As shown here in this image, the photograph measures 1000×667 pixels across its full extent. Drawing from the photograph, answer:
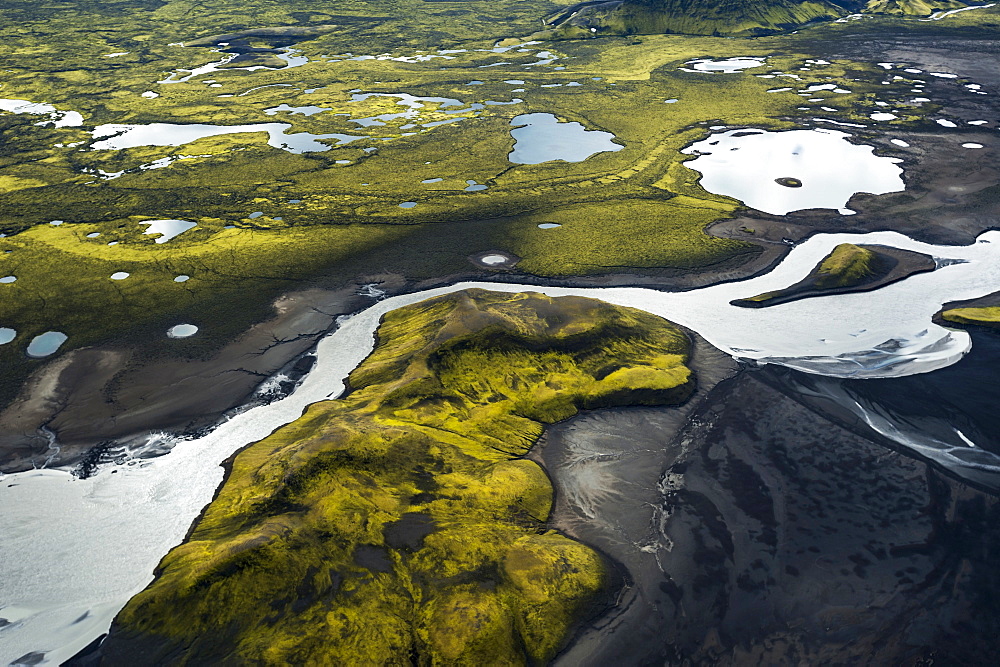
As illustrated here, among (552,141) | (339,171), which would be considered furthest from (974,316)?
(339,171)

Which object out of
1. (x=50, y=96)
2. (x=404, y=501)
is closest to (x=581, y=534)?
(x=404, y=501)

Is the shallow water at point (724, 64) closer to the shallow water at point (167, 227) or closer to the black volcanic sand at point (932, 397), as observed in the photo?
the black volcanic sand at point (932, 397)

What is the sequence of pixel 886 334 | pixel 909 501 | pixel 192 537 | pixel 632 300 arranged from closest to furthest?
pixel 192 537 < pixel 909 501 < pixel 886 334 < pixel 632 300

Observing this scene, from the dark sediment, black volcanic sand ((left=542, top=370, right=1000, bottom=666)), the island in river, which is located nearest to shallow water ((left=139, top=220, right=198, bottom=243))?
the island in river

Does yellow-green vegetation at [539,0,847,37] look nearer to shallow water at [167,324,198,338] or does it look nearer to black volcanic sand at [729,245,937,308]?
black volcanic sand at [729,245,937,308]

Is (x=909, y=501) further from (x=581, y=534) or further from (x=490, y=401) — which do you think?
(x=490, y=401)

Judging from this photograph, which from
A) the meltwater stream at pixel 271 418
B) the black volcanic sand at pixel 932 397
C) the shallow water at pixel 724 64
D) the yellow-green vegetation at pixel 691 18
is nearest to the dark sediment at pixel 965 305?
the meltwater stream at pixel 271 418
